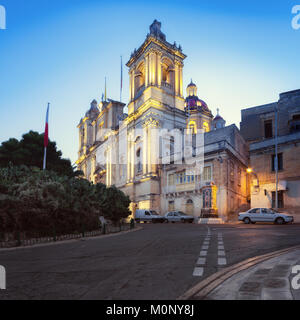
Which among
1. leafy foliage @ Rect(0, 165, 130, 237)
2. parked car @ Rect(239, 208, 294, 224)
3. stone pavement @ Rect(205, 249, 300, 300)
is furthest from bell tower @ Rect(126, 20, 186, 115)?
stone pavement @ Rect(205, 249, 300, 300)

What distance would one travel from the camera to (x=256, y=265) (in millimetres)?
6414

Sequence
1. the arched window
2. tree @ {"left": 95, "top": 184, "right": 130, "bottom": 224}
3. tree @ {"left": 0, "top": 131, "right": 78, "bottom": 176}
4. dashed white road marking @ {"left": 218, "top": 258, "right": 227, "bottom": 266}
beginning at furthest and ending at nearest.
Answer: the arched window → tree @ {"left": 0, "top": 131, "right": 78, "bottom": 176} → tree @ {"left": 95, "top": 184, "right": 130, "bottom": 224} → dashed white road marking @ {"left": 218, "top": 258, "right": 227, "bottom": 266}

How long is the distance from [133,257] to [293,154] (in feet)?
82.7

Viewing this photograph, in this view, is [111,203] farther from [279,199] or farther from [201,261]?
[201,261]

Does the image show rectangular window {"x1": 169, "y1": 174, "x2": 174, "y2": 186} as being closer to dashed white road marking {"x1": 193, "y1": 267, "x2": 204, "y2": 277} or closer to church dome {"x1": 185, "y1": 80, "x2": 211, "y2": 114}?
church dome {"x1": 185, "y1": 80, "x2": 211, "y2": 114}

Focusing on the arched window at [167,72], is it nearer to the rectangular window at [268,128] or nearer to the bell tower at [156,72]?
the bell tower at [156,72]

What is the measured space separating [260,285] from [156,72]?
49.2 m

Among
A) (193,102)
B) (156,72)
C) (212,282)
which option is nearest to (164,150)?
(156,72)

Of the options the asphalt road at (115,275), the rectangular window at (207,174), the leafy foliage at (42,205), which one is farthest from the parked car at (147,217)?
the asphalt road at (115,275)

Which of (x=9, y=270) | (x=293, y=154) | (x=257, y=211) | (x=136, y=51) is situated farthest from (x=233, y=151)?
(x=9, y=270)

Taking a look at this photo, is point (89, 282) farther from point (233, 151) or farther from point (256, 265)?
point (233, 151)

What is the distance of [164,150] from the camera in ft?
160

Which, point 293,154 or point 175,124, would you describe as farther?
point 175,124

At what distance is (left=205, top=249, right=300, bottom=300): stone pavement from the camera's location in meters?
4.02
